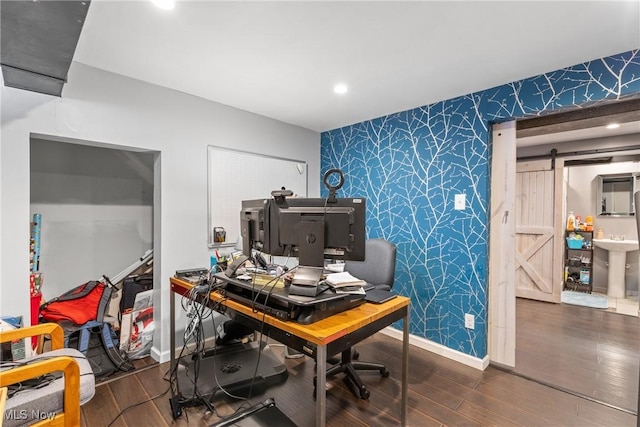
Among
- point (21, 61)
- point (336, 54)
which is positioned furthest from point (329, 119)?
point (21, 61)

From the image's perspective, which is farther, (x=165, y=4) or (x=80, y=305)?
(x=80, y=305)

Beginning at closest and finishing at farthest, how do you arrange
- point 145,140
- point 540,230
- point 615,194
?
point 145,140 < point 540,230 < point 615,194

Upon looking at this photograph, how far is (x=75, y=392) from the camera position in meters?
1.27

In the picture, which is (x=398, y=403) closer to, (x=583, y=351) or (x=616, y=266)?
(x=583, y=351)

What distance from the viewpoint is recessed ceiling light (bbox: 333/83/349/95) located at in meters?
2.47

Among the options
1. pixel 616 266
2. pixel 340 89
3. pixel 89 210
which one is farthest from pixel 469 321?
pixel 89 210

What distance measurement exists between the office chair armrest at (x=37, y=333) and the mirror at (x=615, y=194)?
22.1 feet

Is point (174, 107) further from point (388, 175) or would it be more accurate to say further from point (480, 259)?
point (480, 259)

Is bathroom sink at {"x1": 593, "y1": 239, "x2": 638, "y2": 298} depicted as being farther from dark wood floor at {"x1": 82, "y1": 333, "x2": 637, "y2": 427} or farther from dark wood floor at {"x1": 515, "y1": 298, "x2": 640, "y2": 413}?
dark wood floor at {"x1": 82, "y1": 333, "x2": 637, "y2": 427}

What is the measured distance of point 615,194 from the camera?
448 centimetres

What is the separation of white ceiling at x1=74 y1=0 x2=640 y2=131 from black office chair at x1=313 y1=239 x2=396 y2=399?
1.45m

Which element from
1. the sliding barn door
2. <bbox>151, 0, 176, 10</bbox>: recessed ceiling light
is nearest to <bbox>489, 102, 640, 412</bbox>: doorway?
the sliding barn door

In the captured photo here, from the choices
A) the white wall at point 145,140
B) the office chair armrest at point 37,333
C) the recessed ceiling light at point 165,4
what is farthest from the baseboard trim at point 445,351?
the recessed ceiling light at point 165,4

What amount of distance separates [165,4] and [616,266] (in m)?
6.25
